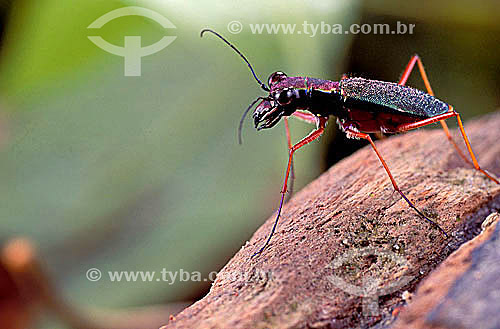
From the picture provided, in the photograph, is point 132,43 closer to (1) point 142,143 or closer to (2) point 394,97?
(1) point 142,143

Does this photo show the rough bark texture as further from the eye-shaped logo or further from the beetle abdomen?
the eye-shaped logo

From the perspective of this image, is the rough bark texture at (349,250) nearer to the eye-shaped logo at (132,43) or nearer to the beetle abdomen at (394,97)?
the beetle abdomen at (394,97)

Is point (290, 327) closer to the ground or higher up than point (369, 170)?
closer to the ground

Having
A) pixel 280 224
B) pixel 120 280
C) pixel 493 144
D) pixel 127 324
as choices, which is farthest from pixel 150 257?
pixel 493 144

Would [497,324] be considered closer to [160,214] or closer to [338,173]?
[338,173]

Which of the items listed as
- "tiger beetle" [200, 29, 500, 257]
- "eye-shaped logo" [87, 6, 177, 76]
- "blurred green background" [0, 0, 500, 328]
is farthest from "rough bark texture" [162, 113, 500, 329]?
"eye-shaped logo" [87, 6, 177, 76]
